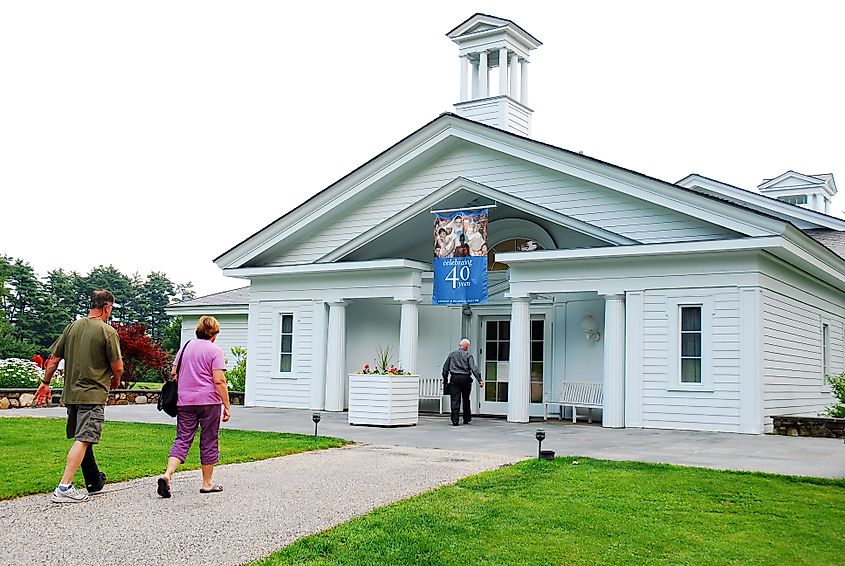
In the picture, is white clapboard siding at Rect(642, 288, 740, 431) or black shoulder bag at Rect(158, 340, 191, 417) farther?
white clapboard siding at Rect(642, 288, 740, 431)

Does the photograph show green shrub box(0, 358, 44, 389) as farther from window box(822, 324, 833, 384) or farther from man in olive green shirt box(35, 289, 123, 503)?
window box(822, 324, 833, 384)

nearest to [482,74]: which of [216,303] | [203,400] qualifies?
[216,303]

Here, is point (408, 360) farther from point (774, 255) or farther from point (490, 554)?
point (490, 554)

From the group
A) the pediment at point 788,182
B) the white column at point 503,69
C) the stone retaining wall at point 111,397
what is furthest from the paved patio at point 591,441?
the pediment at point 788,182

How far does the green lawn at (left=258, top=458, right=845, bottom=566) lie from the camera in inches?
242

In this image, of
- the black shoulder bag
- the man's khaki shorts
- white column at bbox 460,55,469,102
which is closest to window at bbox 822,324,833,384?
white column at bbox 460,55,469,102

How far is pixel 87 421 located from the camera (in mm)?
7914

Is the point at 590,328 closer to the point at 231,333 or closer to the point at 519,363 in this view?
the point at 519,363

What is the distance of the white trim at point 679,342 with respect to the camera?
15953mm

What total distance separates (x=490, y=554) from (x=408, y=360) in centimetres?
1334

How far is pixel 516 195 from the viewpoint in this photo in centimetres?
1852

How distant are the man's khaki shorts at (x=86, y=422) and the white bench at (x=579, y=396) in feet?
38.2

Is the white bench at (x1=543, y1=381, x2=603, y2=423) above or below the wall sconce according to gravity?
below

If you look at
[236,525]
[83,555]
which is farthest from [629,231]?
[83,555]
